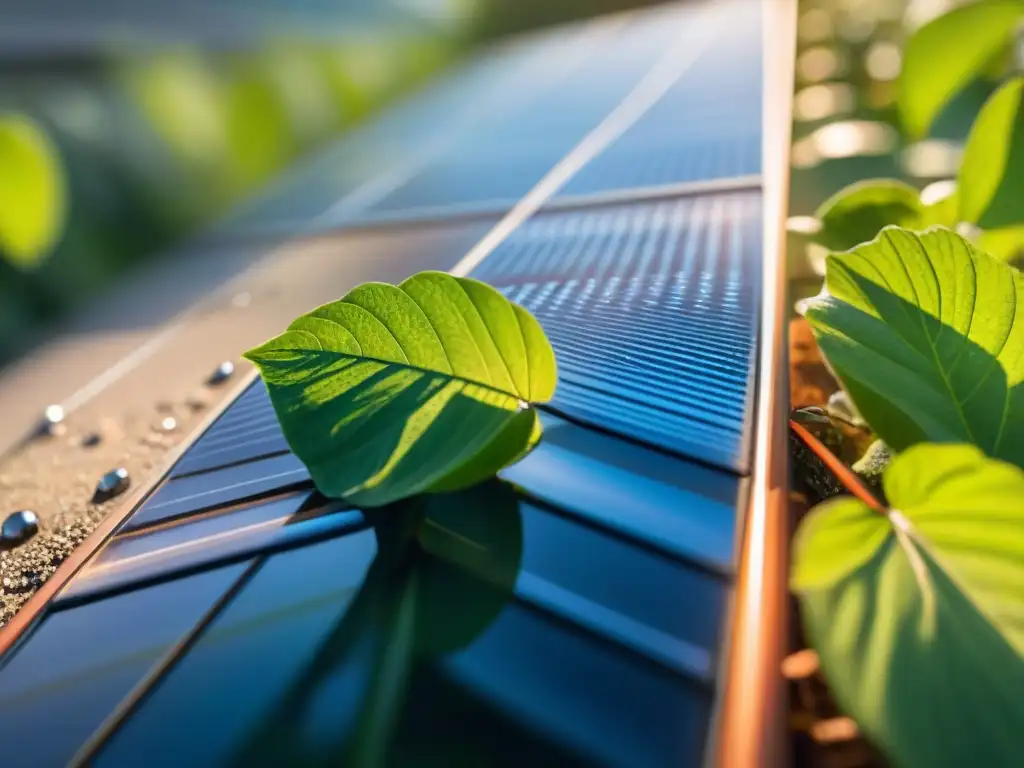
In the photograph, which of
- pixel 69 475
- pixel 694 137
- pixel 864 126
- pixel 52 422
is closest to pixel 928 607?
pixel 69 475

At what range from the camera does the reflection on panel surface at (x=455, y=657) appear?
0.84 feet

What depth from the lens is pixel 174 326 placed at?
881 mm

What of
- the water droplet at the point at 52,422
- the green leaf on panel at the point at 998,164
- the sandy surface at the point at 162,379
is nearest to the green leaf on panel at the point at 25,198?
the sandy surface at the point at 162,379

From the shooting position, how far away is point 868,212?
618 millimetres

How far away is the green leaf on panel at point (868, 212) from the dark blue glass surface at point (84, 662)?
50cm

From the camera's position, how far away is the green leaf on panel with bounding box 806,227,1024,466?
33cm

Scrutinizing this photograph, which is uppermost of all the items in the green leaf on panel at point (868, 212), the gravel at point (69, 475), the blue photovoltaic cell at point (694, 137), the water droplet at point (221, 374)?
the blue photovoltaic cell at point (694, 137)

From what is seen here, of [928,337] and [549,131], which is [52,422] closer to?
[928,337]

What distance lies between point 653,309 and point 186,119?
1254 millimetres

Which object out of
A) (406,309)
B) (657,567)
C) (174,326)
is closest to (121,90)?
(174,326)

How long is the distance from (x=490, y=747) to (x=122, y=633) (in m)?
0.18

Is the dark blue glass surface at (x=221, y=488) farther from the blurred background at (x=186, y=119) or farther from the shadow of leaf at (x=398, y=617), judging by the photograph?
the blurred background at (x=186, y=119)

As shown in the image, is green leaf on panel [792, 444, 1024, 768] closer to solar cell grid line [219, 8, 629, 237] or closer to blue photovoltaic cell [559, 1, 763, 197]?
blue photovoltaic cell [559, 1, 763, 197]

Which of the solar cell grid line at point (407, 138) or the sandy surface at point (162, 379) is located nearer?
the sandy surface at point (162, 379)
